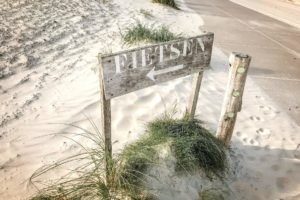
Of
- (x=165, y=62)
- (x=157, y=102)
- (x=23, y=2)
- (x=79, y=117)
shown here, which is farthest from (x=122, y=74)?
(x=23, y=2)

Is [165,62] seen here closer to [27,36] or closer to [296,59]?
[27,36]

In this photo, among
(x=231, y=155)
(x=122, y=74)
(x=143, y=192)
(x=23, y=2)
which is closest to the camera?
(x=122, y=74)

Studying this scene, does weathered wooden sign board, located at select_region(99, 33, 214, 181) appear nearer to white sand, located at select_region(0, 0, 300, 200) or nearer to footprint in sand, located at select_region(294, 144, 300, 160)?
white sand, located at select_region(0, 0, 300, 200)

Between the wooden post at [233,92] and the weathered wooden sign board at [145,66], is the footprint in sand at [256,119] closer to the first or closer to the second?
the wooden post at [233,92]

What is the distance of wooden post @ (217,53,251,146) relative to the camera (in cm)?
307

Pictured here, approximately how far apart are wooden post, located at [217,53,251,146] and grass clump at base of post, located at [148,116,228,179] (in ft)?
0.48

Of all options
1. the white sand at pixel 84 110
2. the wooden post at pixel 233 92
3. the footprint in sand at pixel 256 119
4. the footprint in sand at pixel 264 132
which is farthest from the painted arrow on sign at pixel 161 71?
the footprint in sand at pixel 256 119

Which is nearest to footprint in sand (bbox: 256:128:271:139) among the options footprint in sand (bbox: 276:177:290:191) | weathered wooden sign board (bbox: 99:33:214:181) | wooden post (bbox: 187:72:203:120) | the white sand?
the white sand

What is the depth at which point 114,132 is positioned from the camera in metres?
3.65

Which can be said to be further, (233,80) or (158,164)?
(233,80)

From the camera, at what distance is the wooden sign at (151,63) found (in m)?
2.32

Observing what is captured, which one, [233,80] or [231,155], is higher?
[233,80]

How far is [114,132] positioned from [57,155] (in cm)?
73

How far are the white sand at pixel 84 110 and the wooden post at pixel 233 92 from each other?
0.40 metres
